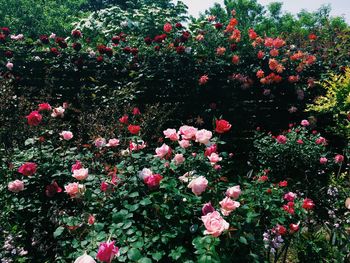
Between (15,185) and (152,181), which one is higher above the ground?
(152,181)

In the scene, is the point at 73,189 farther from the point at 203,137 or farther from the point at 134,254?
the point at 203,137

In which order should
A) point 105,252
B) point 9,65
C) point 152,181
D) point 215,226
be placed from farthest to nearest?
point 9,65 < point 152,181 < point 215,226 < point 105,252

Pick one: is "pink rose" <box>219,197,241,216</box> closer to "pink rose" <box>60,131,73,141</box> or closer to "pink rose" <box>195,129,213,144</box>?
"pink rose" <box>195,129,213,144</box>

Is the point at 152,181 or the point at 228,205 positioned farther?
the point at 152,181

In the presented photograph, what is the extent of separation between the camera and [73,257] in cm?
204

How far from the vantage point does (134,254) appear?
175 centimetres

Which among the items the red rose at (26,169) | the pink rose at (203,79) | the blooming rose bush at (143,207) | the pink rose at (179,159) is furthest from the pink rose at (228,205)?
the pink rose at (203,79)

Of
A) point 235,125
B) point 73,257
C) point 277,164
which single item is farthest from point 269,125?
point 73,257

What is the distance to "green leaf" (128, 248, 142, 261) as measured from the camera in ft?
5.72

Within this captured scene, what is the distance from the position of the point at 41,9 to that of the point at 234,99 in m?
19.1

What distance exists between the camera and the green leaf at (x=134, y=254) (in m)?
1.74

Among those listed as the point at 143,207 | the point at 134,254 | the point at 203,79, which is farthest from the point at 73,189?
the point at 203,79

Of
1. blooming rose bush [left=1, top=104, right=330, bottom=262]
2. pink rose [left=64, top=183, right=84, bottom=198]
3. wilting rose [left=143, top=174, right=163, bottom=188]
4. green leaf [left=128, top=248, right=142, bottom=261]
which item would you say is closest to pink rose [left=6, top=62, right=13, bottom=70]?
blooming rose bush [left=1, top=104, right=330, bottom=262]

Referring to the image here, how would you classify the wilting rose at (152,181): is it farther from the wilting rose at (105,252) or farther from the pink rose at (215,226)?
the wilting rose at (105,252)
